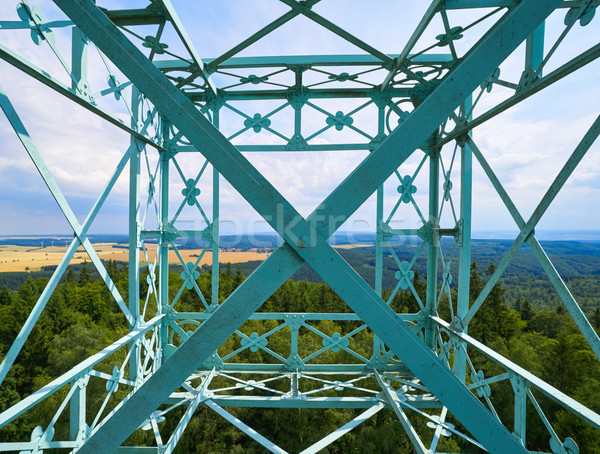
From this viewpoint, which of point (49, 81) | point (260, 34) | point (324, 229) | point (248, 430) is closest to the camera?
point (324, 229)

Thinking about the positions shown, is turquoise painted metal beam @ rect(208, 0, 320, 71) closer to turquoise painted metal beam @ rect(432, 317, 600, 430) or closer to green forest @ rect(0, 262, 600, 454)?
turquoise painted metal beam @ rect(432, 317, 600, 430)

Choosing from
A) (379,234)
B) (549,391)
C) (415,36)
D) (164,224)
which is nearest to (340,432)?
(549,391)

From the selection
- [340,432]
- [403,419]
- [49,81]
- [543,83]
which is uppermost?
[543,83]

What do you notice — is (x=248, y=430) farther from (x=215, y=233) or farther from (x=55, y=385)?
(x=215, y=233)

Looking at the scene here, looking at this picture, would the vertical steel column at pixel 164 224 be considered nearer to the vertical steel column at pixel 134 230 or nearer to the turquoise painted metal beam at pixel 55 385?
the vertical steel column at pixel 134 230

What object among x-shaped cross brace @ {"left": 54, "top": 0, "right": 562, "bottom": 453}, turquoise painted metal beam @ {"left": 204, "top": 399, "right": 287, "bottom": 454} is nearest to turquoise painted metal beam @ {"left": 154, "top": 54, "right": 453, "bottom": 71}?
x-shaped cross brace @ {"left": 54, "top": 0, "right": 562, "bottom": 453}
